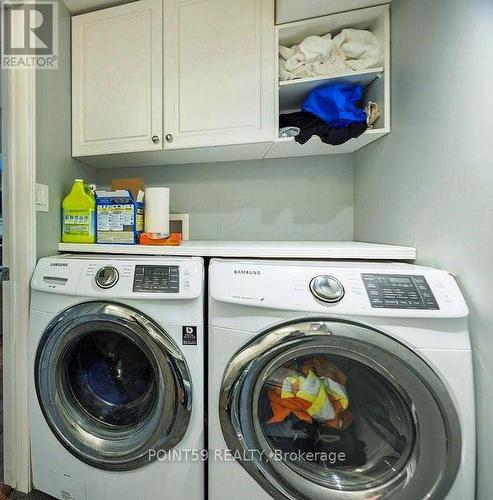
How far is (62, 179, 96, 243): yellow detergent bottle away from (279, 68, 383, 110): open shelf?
1.05 metres

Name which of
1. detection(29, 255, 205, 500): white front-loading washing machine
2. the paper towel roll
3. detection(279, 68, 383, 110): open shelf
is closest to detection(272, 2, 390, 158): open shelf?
detection(279, 68, 383, 110): open shelf

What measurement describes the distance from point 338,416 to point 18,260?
134 cm

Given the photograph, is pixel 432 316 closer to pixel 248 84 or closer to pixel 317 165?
pixel 317 165

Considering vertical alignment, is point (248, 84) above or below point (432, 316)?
above

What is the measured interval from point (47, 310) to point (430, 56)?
1663 mm

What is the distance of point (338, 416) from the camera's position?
0.79 meters

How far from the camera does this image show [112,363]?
0.98 m

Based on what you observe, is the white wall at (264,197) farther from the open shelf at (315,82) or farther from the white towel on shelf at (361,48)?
the white towel on shelf at (361,48)

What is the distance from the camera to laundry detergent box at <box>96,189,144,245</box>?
1.11m

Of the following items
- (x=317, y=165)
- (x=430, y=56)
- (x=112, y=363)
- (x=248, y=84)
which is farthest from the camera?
(x=317, y=165)

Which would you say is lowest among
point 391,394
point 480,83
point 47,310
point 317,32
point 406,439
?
point 406,439

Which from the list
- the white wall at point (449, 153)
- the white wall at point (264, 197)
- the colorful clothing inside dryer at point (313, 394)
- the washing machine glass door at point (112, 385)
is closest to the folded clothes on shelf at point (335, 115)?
the white wall at point (449, 153)

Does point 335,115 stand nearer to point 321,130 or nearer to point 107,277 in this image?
point 321,130

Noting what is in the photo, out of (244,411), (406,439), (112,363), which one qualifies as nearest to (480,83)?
(406,439)
